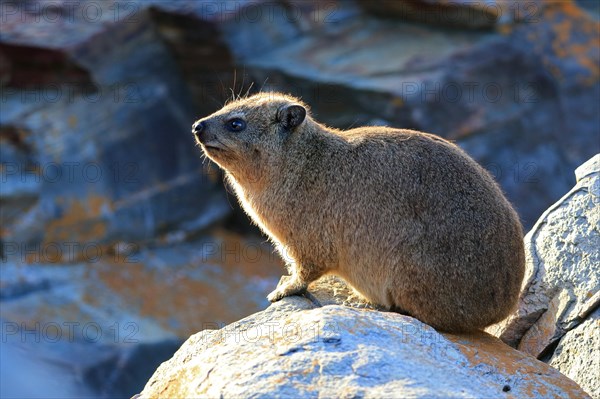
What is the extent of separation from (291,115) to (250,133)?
0.37 m

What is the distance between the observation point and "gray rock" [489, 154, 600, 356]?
6922 mm

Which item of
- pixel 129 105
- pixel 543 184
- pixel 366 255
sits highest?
pixel 366 255

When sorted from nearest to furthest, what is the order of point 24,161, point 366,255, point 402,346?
point 402,346 < point 366,255 < point 24,161

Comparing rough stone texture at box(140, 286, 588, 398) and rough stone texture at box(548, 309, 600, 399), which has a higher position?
rough stone texture at box(140, 286, 588, 398)

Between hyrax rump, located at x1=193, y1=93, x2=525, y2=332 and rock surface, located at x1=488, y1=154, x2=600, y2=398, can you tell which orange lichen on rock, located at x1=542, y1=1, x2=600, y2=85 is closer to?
rock surface, located at x1=488, y1=154, x2=600, y2=398

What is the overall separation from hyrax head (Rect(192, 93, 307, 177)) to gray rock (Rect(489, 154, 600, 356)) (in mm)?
2273

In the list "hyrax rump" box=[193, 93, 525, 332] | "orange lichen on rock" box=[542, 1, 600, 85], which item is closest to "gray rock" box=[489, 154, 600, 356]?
"hyrax rump" box=[193, 93, 525, 332]

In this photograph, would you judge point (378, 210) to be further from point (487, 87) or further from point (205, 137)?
point (487, 87)

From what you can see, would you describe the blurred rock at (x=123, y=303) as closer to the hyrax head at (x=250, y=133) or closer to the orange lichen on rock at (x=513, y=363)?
the hyrax head at (x=250, y=133)

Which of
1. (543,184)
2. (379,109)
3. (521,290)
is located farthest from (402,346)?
(543,184)

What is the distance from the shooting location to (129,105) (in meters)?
14.7

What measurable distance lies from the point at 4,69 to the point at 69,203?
2.38 m

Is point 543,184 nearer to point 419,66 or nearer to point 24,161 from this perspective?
point 419,66

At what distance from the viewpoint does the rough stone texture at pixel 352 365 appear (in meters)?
5.00
